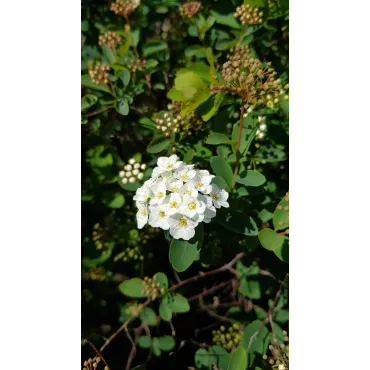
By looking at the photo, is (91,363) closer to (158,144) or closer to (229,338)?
(229,338)

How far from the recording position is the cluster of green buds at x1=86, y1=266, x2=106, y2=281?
1505mm

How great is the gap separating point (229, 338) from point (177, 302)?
0.24 meters

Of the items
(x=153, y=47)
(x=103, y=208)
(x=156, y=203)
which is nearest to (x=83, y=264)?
(x=103, y=208)

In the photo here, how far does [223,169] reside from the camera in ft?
4.19

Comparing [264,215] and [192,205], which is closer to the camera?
[192,205]

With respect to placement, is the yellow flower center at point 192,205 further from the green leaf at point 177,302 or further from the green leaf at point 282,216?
the green leaf at point 177,302

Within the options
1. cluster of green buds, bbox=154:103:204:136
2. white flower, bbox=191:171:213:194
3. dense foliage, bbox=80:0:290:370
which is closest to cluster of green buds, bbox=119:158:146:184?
dense foliage, bbox=80:0:290:370

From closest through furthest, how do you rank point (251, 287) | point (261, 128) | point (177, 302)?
point (261, 128) → point (177, 302) → point (251, 287)

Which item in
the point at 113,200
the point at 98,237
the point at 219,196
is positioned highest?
the point at 219,196

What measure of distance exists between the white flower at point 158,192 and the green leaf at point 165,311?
0.54 metres

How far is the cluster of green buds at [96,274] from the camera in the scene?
1.50 meters

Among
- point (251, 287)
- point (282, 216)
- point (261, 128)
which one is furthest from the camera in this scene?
point (251, 287)

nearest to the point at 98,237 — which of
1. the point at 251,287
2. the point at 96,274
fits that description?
the point at 96,274
